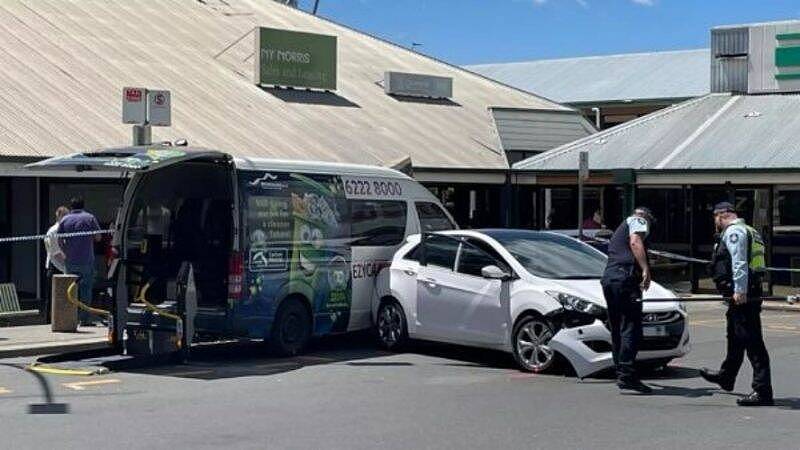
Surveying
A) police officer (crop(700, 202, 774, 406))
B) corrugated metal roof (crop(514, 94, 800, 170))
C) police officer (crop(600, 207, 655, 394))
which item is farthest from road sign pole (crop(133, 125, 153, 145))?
corrugated metal roof (crop(514, 94, 800, 170))

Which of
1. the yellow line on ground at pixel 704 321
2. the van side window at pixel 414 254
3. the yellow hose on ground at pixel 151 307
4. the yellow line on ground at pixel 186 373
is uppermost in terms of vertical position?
the van side window at pixel 414 254

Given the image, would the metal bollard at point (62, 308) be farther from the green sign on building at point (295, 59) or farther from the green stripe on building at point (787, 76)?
the green stripe on building at point (787, 76)

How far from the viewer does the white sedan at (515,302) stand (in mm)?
11883

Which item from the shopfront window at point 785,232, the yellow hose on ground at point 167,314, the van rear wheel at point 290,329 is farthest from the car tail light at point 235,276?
the shopfront window at point 785,232

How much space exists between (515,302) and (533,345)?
532 mm

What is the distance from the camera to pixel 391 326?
1425cm

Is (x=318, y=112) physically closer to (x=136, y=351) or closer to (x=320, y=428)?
(x=136, y=351)

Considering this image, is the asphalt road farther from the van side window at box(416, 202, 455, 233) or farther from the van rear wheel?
the van side window at box(416, 202, 455, 233)

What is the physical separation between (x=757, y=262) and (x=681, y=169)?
43.5ft

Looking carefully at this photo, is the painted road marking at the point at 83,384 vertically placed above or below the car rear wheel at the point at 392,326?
below

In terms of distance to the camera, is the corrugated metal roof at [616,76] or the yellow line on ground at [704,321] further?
the corrugated metal roof at [616,76]

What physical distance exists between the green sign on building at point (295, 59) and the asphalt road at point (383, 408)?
12.6 meters

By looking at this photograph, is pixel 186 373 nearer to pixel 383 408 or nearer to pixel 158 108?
pixel 383 408

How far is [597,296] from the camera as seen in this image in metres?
12.0
